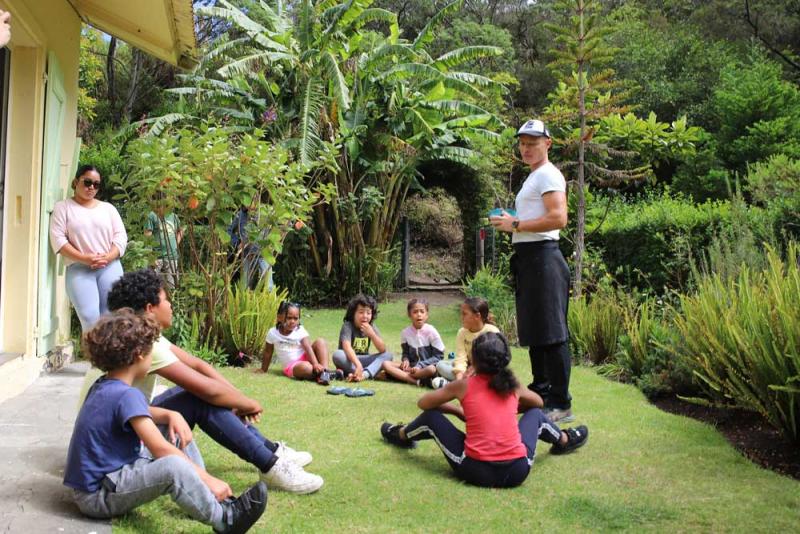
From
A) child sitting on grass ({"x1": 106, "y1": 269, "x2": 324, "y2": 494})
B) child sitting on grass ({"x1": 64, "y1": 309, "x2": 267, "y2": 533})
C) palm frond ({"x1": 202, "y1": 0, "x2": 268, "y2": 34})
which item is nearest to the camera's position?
child sitting on grass ({"x1": 64, "y1": 309, "x2": 267, "y2": 533})

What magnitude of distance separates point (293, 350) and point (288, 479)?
349 centimetres

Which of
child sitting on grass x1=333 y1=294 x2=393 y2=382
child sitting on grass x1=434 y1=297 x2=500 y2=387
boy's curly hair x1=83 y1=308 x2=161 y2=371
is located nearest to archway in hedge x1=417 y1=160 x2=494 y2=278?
A: child sitting on grass x1=333 y1=294 x2=393 y2=382

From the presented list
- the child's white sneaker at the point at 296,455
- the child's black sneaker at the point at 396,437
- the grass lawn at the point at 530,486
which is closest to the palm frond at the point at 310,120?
the grass lawn at the point at 530,486

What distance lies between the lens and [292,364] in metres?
7.11

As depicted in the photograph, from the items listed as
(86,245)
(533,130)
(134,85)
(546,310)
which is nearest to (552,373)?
(546,310)

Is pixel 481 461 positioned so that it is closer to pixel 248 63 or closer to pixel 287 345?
pixel 287 345

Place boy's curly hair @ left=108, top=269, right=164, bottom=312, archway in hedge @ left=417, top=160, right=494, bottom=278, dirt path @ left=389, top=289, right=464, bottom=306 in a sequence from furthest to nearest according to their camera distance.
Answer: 1. archway in hedge @ left=417, top=160, right=494, bottom=278
2. dirt path @ left=389, top=289, right=464, bottom=306
3. boy's curly hair @ left=108, top=269, right=164, bottom=312

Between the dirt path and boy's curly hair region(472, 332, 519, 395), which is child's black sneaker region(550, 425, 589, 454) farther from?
the dirt path

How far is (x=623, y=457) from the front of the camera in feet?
15.3

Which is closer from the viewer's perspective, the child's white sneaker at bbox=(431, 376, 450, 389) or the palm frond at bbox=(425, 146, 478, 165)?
the child's white sneaker at bbox=(431, 376, 450, 389)

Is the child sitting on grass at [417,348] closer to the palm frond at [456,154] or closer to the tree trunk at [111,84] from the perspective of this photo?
the palm frond at [456,154]

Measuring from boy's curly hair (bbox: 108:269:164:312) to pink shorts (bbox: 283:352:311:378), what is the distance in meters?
3.40

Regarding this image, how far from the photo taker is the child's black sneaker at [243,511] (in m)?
3.05

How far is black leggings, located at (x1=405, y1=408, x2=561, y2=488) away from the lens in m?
4.02
